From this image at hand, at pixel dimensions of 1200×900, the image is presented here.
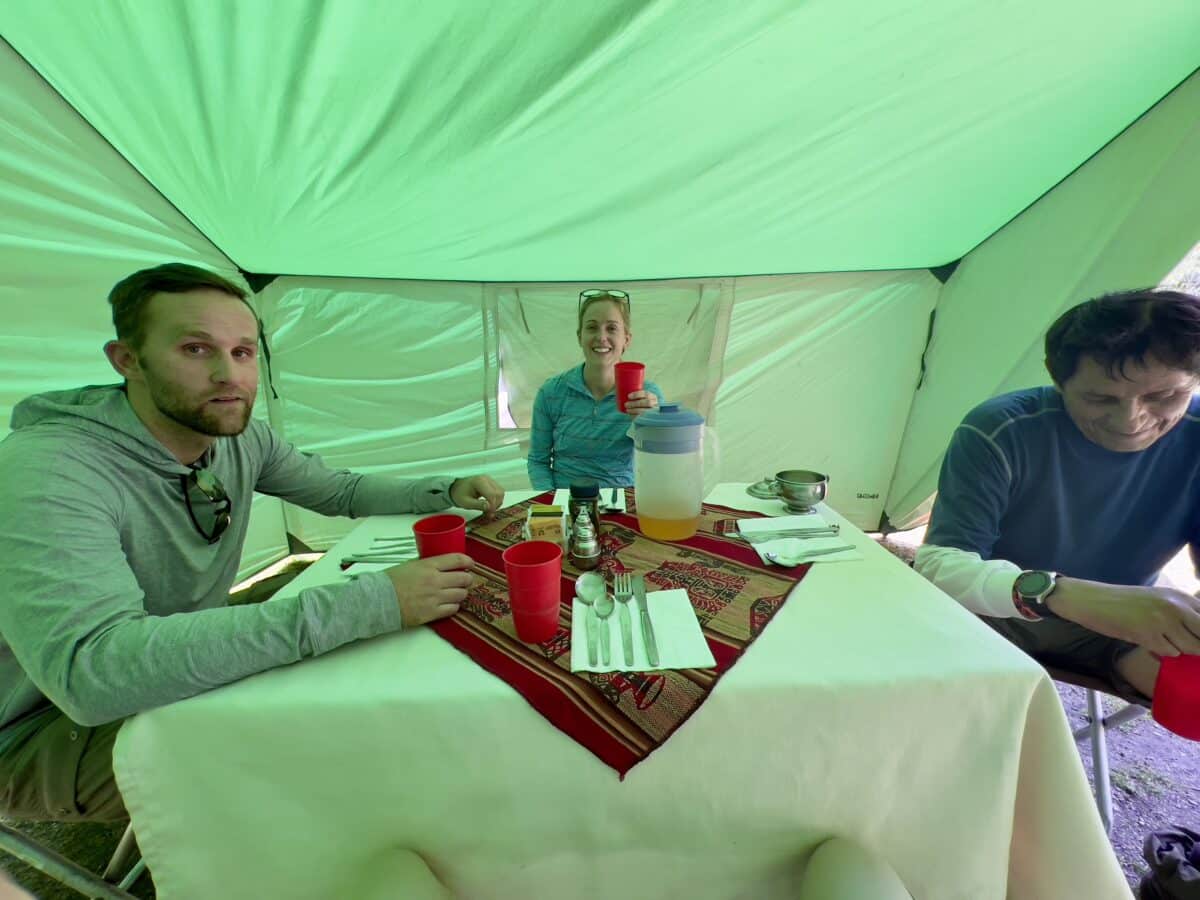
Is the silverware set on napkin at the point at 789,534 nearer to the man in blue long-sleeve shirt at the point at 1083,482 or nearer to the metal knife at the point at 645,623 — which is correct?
the man in blue long-sleeve shirt at the point at 1083,482

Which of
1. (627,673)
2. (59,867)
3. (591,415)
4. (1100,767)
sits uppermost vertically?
(591,415)

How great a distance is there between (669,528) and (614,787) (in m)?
0.56

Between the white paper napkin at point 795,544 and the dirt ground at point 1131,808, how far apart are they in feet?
3.58

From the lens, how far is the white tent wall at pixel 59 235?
1.22 m

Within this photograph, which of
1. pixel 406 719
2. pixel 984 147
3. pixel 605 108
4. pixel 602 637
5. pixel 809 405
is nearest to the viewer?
pixel 406 719

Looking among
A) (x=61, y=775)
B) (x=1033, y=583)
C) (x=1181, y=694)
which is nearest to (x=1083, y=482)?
(x=1033, y=583)

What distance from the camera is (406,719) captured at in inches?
23.3

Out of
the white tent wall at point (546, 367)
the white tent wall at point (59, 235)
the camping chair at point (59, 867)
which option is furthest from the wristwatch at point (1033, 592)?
the white tent wall at point (59, 235)

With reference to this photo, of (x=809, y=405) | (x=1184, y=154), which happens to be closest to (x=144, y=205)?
(x=809, y=405)

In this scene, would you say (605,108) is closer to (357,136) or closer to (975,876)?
(357,136)

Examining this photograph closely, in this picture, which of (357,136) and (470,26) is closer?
(470,26)

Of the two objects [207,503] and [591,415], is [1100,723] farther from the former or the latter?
[207,503]

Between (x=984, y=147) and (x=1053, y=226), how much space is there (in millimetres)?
784

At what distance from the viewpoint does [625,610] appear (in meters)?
0.78
